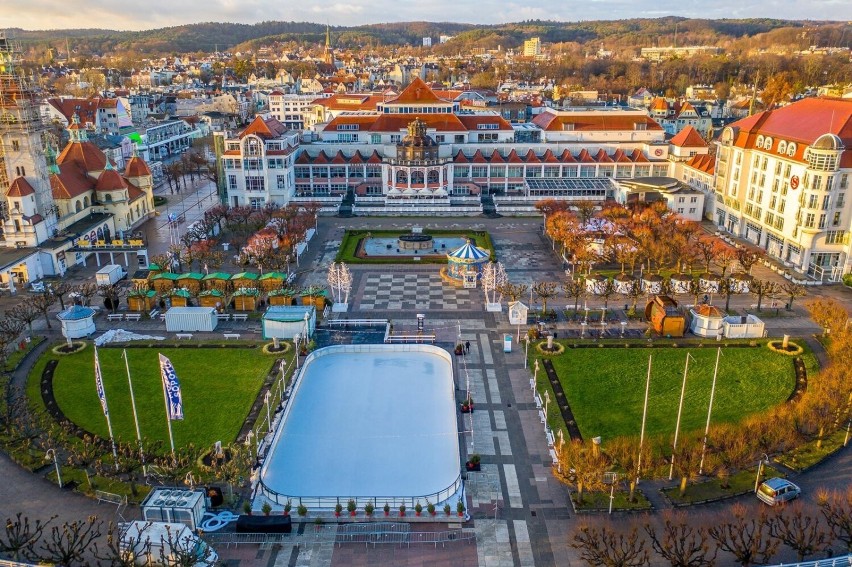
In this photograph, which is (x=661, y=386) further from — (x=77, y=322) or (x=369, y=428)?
(x=77, y=322)

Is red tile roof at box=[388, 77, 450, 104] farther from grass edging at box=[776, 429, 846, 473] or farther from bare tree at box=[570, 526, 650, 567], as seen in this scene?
bare tree at box=[570, 526, 650, 567]

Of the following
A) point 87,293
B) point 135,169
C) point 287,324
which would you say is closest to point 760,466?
point 287,324

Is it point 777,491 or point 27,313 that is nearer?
point 777,491

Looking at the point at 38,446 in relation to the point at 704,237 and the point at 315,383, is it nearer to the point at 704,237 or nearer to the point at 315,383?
the point at 315,383

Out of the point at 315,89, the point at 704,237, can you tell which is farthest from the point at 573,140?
the point at 315,89

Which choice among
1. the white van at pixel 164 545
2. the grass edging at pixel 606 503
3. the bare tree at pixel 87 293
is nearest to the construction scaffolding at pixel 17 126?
the bare tree at pixel 87 293

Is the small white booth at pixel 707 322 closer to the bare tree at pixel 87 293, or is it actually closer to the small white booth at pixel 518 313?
the small white booth at pixel 518 313

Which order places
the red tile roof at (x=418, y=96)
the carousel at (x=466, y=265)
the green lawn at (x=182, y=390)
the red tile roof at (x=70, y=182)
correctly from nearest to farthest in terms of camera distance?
1. the green lawn at (x=182, y=390)
2. the carousel at (x=466, y=265)
3. the red tile roof at (x=70, y=182)
4. the red tile roof at (x=418, y=96)
